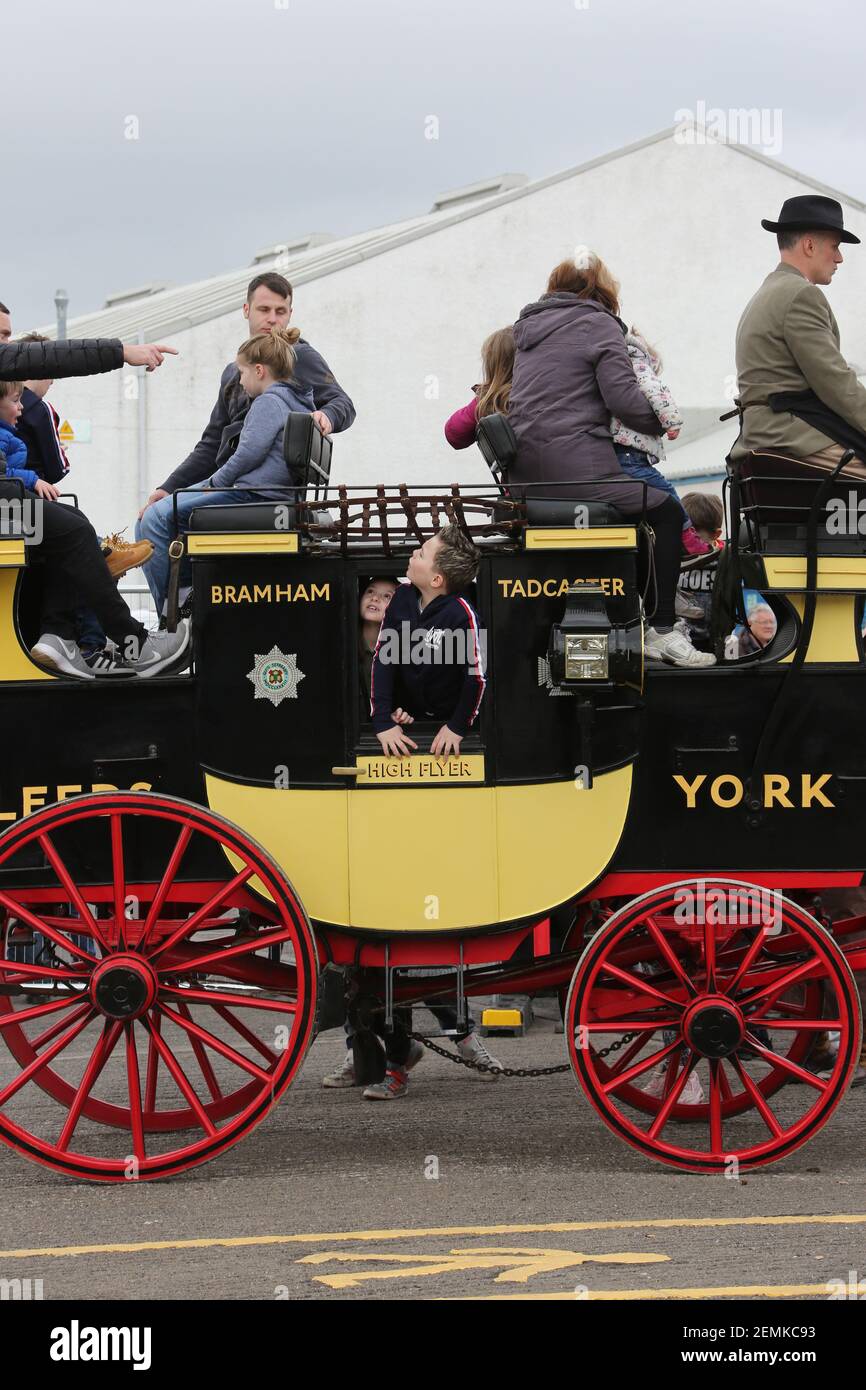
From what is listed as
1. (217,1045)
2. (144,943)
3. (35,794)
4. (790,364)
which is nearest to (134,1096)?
(217,1045)

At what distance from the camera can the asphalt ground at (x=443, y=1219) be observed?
4.23m

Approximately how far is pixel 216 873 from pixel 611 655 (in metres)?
1.39

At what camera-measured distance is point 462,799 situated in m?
5.16

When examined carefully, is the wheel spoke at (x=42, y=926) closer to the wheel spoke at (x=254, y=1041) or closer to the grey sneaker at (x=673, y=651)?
the wheel spoke at (x=254, y=1041)

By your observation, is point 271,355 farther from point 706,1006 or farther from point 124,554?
point 706,1006

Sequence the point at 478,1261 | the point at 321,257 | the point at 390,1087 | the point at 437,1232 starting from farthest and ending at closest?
the point at 321,257 → the point at 390,1087 → the point at 437,1232 → the point at 478,1261

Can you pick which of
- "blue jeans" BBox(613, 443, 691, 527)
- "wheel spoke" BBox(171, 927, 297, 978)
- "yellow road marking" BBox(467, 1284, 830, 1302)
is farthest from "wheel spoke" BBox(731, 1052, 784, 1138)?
"blue jeans" BBox(613, 443, 691, 527)

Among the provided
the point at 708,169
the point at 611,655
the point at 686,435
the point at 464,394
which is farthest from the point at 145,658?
the point at 708,169

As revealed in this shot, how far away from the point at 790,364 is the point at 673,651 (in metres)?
0.97

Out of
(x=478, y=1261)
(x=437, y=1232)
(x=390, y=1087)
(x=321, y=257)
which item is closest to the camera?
(x=478, y=1261)

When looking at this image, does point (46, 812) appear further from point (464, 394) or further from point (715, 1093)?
point (464, 394)

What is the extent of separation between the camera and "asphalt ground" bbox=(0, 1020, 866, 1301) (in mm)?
4230

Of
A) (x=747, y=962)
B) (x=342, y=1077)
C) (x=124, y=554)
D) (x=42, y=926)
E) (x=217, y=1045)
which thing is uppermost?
(x=124, y=554)
